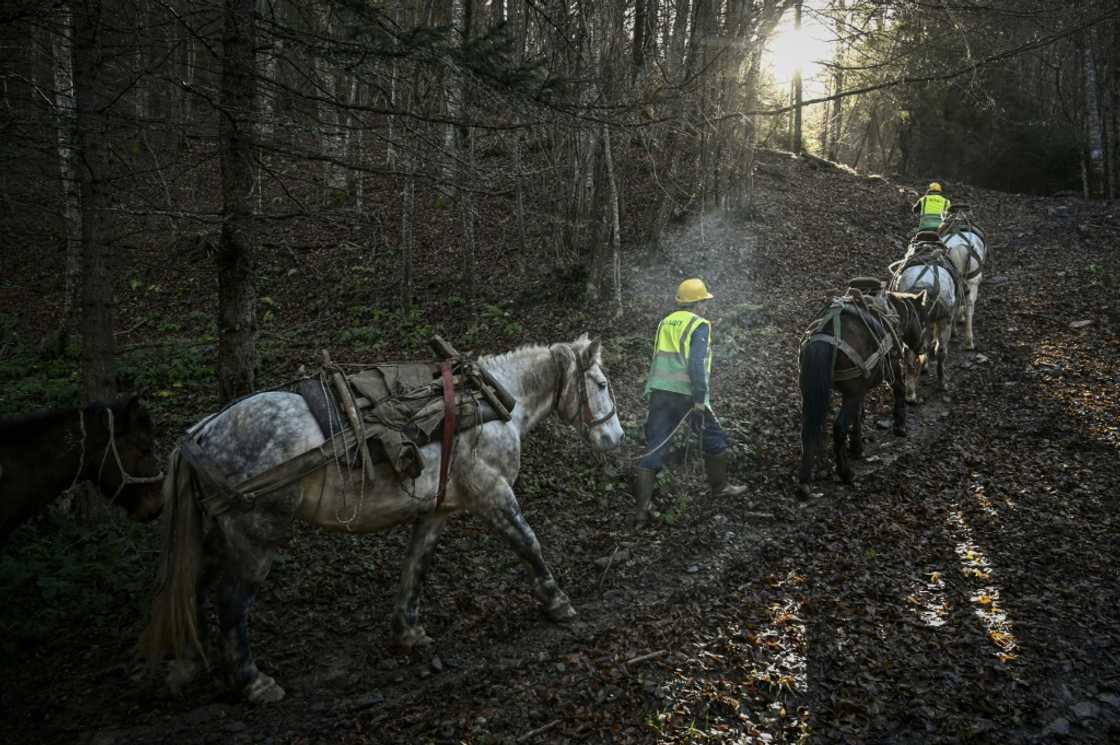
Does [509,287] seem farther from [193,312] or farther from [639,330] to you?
[193,312]

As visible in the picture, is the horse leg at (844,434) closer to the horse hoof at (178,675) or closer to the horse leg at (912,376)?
the horse leg at (912,376)

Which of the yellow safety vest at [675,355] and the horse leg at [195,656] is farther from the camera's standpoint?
the yellow safety vest at [675,355]

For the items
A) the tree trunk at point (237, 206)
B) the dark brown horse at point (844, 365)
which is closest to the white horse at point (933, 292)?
the dark brown horse at point (844, 365)

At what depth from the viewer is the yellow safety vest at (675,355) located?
22.9 feet

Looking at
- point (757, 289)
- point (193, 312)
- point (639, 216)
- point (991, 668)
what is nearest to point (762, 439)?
point (991, 668)

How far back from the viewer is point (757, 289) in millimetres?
13719

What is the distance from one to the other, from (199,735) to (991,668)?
17.0 feet

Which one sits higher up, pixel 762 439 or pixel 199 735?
pixel 762 439

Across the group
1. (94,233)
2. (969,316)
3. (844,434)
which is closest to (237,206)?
(94,233)

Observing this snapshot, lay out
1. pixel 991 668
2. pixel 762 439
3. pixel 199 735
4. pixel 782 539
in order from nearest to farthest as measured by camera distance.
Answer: pixel 199 735 < pixel 991 668 < pixel 782 539 < pixel 762 439

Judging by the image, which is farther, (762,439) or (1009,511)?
(762,439)

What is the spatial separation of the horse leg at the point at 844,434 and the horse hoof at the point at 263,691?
617cm

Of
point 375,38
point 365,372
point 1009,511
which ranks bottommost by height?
point 1009,511

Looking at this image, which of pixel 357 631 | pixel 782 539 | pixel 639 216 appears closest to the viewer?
pixel 357 631
